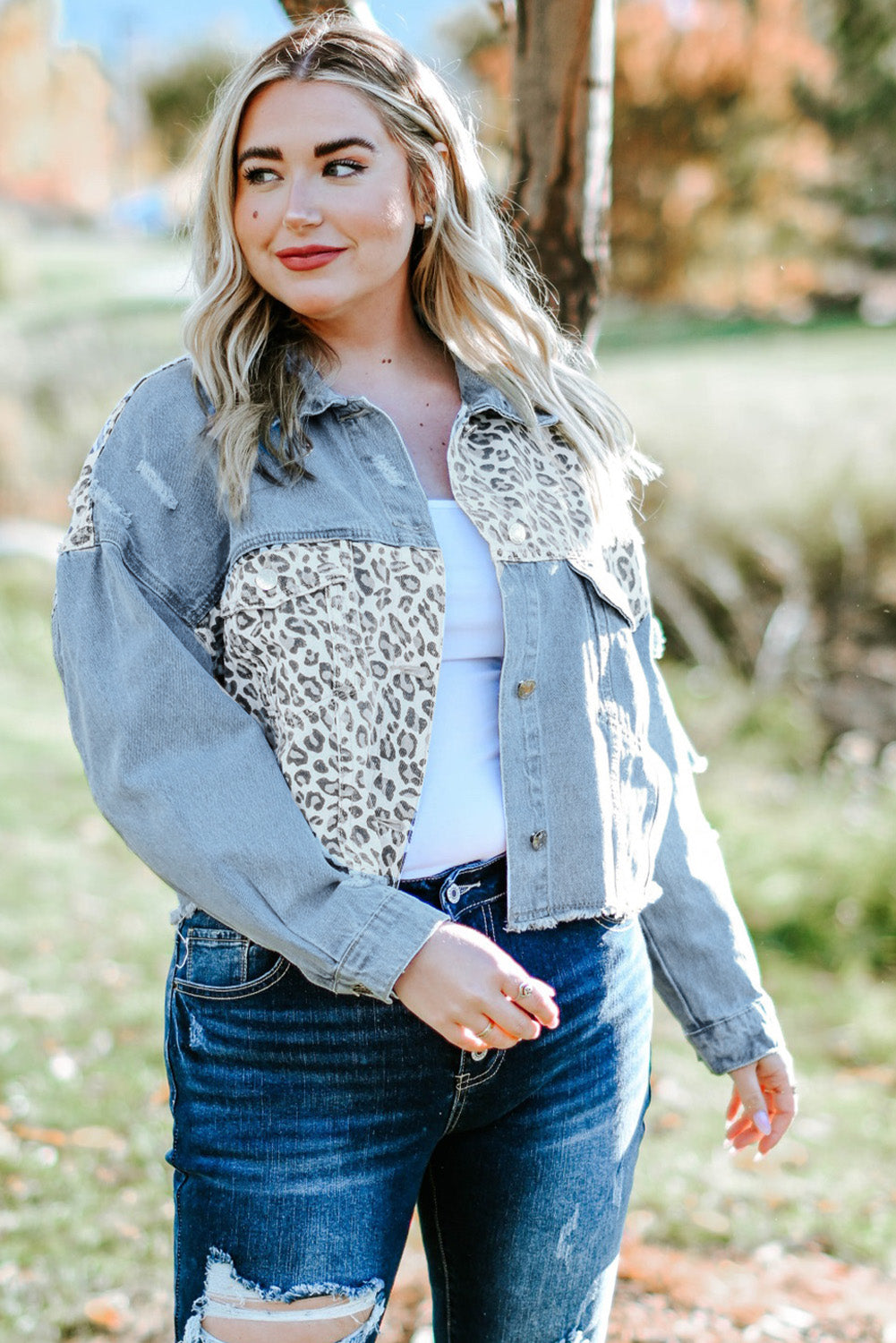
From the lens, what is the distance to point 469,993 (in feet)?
4.50

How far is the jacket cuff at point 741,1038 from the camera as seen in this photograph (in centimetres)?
181

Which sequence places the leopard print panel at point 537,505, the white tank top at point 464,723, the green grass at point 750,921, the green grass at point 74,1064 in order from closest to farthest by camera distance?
1. the white tank top at point 464,723
2. the leopard print panel at point 537,505
3. the green grass at point 74,1064
4. the green grass at point 750,921

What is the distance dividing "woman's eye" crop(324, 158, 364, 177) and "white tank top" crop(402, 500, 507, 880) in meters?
0.44

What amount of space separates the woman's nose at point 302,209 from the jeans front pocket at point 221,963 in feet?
2.81

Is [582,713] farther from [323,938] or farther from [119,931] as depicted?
[119,931]

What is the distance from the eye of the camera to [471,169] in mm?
1842

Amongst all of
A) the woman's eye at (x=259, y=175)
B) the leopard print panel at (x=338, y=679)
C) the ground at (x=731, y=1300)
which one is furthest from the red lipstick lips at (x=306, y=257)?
the ground at (x=731, y=1300)

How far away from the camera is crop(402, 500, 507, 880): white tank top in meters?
1.50

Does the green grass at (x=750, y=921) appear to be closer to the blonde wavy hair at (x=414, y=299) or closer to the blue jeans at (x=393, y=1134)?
the blonde wavy hair at (x=414, y=299)

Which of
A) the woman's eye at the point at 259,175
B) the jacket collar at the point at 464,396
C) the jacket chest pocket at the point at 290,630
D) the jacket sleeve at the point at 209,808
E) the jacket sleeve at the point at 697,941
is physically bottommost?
the jacket sleeve at the point at 697,941

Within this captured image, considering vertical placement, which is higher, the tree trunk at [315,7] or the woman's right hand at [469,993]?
the tree trunk at [315,7]

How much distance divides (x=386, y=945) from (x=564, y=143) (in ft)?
5.47

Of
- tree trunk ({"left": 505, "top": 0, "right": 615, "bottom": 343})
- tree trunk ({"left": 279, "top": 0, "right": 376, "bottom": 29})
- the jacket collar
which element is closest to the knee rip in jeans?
the jacket collar

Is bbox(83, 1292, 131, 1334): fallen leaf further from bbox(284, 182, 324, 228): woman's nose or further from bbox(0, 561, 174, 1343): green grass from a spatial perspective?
bbox(284, 182, 324, 228): woman's nose
